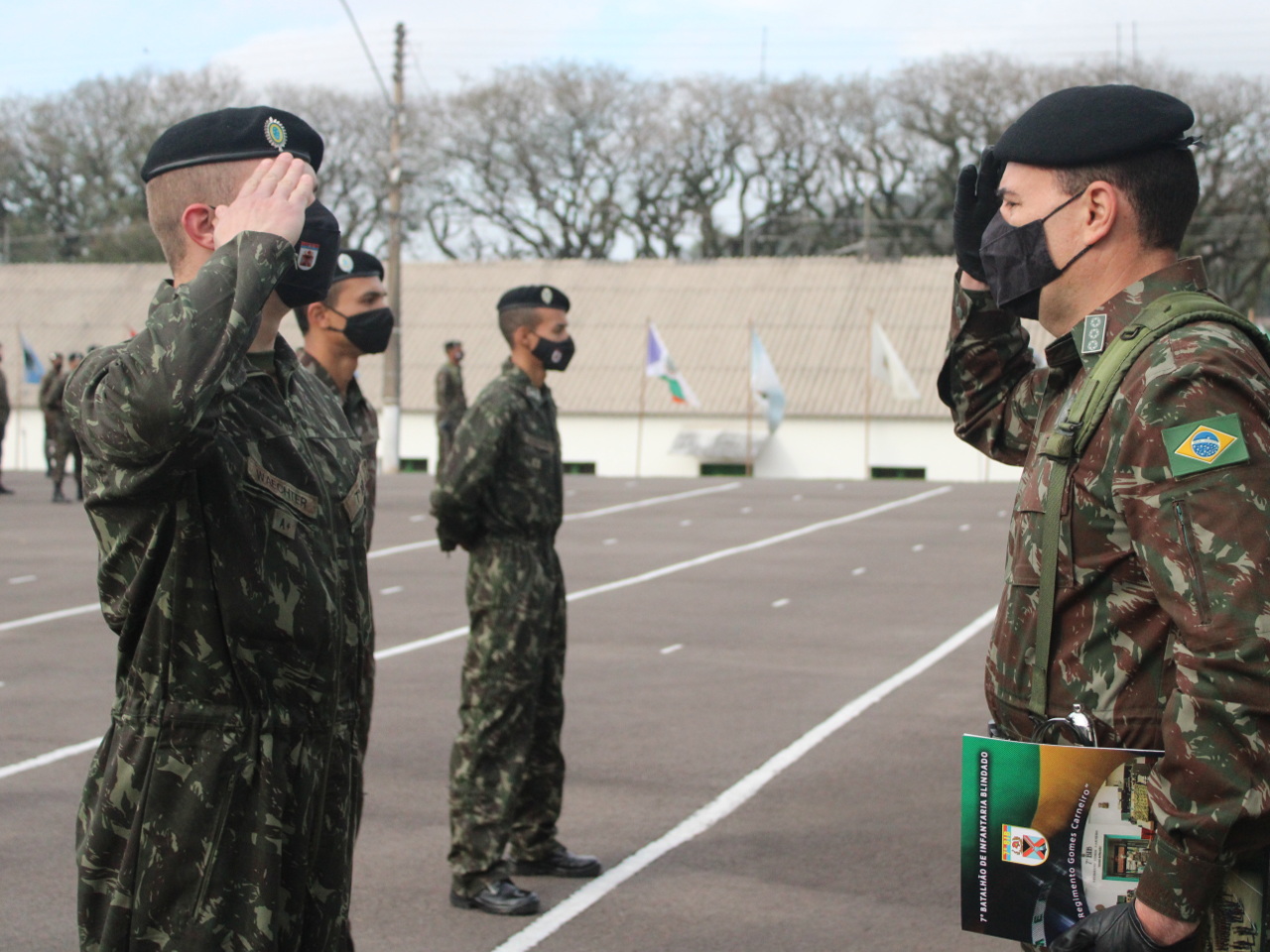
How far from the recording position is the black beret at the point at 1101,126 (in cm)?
278

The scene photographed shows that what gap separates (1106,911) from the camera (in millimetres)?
2479

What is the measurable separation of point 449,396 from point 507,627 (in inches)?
767

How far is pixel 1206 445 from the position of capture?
2.46 meters

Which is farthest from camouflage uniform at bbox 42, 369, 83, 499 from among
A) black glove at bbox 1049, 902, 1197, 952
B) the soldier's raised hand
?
black glove at bbox 1049, 902, 1197, 952

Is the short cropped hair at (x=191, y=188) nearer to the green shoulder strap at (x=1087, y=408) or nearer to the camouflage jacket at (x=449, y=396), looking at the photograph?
the green shoulder strap at (x=1087, y=408)

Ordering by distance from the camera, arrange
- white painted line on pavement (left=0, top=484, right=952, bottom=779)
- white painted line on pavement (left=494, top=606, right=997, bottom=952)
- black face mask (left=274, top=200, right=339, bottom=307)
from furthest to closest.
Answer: white painted line on pavement (left=0, top=484, right=952, bottom=779) → white painted line on pavement (left=494, top=606, right=997, bottom=952) → black face mask (left=274, top=200, right=339, bottom=307)

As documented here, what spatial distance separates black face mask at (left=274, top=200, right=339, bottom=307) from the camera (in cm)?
322

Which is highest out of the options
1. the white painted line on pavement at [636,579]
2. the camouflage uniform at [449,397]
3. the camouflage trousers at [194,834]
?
the camouflage trousers at [194,834]

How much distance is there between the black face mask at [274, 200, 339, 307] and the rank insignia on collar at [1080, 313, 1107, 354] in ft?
5.17

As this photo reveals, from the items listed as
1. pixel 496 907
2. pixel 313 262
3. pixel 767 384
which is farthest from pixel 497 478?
pixel 767 384

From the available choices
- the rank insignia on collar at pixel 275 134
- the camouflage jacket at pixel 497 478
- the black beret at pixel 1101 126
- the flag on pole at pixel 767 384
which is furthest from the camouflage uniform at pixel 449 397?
the black beret at pixel 1101 126

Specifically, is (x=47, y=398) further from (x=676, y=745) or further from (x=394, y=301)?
(x=676, y=745)

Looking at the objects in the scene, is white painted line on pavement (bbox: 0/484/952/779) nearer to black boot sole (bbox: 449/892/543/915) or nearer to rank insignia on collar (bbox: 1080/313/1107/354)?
black boot sole (bbox: 449/892/543/915)

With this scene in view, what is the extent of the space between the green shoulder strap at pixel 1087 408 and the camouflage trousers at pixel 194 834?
56.0 inches
